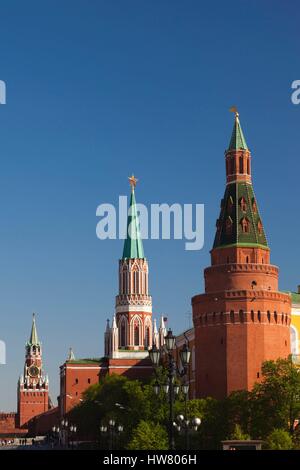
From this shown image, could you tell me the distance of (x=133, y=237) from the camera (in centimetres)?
14575

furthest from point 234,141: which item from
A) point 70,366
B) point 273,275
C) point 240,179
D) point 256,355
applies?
point 70,366

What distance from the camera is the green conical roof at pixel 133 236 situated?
14462 centimetres

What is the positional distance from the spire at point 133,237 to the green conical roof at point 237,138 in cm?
5103

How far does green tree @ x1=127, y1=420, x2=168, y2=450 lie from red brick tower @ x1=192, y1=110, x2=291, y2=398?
17.8 metres

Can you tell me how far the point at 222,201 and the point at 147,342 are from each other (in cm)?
5152

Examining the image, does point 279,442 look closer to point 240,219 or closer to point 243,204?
point 240,219

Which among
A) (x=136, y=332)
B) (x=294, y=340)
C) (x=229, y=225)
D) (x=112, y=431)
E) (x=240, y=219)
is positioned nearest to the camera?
(x=112, y=431)

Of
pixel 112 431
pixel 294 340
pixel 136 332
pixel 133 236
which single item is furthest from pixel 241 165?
pixel 133 236

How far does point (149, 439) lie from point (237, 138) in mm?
37183

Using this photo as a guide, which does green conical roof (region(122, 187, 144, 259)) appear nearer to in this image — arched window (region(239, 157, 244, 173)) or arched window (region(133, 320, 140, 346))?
arched window (region(133, 320, 140, 346))

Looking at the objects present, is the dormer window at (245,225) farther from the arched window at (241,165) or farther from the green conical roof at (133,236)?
the green conical roof at (133,236)
